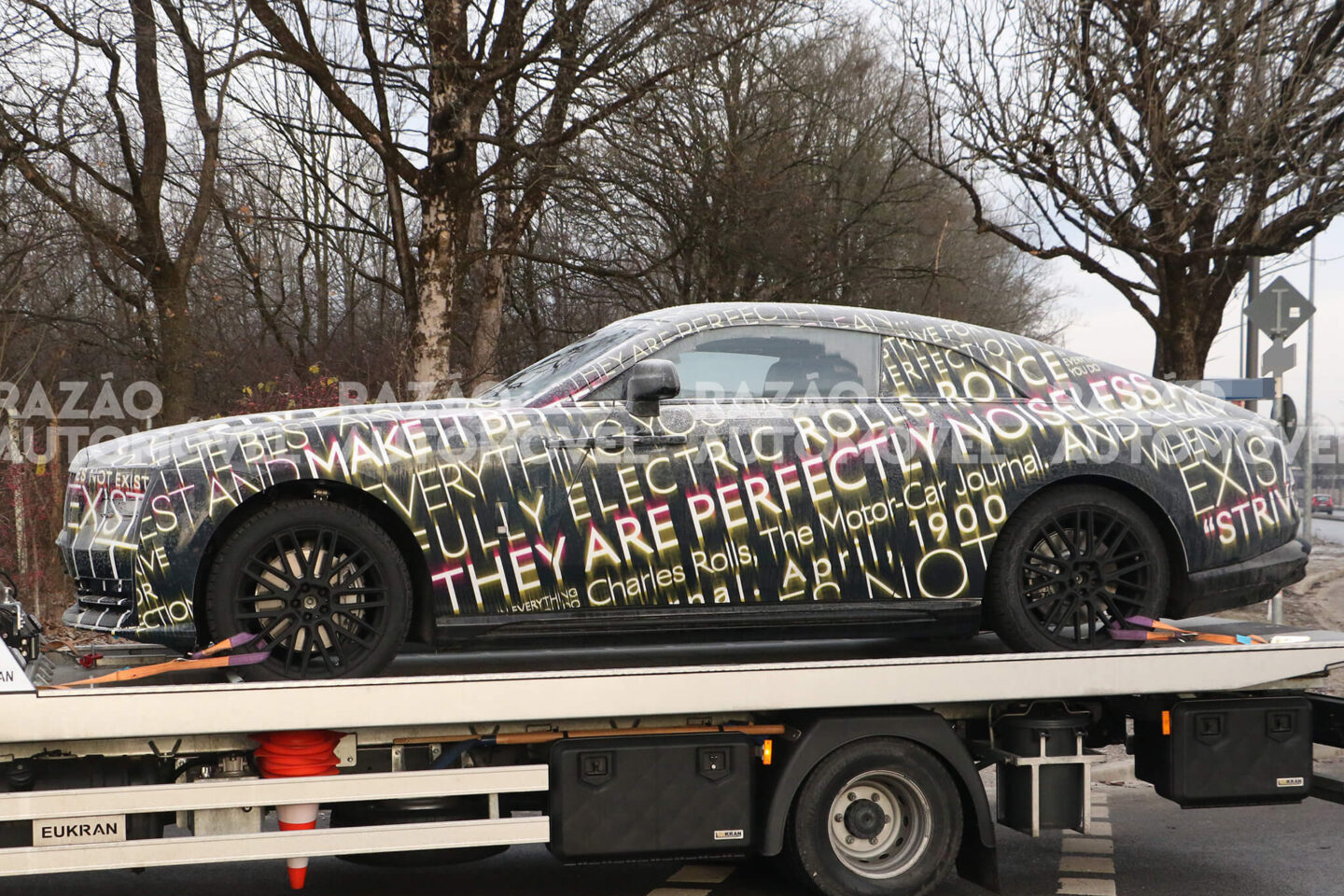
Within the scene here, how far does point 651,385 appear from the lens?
15.2ft

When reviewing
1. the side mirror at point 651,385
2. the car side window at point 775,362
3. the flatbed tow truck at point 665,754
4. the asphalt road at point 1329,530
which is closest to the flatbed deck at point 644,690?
the flatbed tow truck at point 665,754

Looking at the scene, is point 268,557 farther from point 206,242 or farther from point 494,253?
point 206,242

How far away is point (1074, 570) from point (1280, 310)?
7144 mm

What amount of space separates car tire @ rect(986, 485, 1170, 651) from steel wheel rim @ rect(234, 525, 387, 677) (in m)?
2.47

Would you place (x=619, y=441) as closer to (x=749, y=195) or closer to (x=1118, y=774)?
(x=1118, y=774)

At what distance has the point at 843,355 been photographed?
5188mm

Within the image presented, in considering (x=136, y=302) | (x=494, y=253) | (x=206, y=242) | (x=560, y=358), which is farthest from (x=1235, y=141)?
(x=206, y=242)

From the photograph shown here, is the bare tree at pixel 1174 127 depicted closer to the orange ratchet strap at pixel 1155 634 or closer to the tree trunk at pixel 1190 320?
the tree trunk at pixel 1190 320

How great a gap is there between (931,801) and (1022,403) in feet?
5.48

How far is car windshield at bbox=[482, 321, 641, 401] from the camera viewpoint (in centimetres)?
504

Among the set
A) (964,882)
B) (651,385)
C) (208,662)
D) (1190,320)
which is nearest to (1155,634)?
(964,882)

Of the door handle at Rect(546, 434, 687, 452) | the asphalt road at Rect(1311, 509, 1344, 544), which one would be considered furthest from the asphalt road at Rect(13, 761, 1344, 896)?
the asphalt road at Rect(1311, 509, 1344, 544)

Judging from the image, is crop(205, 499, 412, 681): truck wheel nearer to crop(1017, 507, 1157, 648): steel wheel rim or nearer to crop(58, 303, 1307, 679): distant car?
crop(58, 303, 1307, 679): distant car

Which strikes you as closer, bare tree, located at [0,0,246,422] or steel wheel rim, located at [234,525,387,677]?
steel wheel rim, located at [234,525,387,677]
